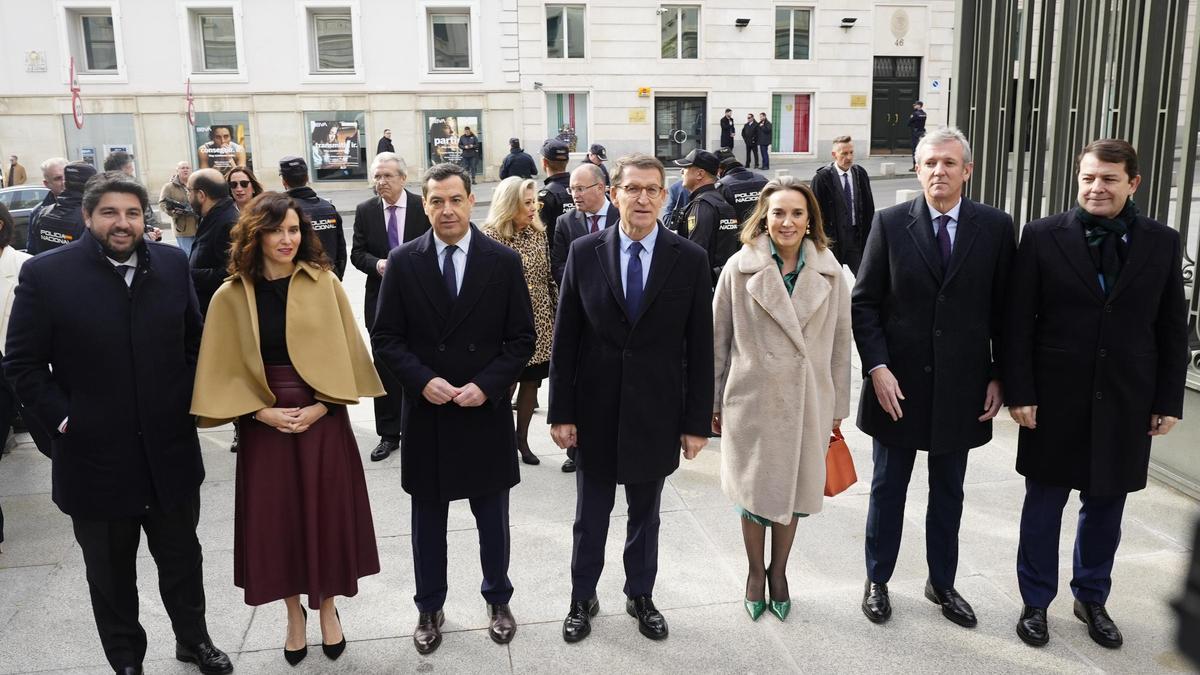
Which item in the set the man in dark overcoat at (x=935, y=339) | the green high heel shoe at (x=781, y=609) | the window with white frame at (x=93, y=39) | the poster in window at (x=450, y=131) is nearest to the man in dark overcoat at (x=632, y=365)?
the green high heel shoe at (x=781, y=609)

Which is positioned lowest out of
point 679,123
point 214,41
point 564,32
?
point 679,123

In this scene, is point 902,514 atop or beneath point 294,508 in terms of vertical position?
beneath

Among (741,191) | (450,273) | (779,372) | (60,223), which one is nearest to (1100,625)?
(779,372)

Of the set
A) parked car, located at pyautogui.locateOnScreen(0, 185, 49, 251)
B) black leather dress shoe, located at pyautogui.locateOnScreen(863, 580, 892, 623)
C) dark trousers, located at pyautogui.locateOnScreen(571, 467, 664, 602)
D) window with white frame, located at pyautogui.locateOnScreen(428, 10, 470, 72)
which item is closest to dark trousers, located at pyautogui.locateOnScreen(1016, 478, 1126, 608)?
black leather dress shoe, located at pyautogui.locateOnScreen(863, 580, 892, 623)

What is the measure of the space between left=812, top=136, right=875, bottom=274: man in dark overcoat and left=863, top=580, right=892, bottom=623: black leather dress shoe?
4842 millimetres

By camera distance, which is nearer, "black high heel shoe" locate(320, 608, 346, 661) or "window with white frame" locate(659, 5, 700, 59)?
"black high heel shoe" locate(320, 608, 346, 661)

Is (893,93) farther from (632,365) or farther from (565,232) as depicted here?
(632,365)

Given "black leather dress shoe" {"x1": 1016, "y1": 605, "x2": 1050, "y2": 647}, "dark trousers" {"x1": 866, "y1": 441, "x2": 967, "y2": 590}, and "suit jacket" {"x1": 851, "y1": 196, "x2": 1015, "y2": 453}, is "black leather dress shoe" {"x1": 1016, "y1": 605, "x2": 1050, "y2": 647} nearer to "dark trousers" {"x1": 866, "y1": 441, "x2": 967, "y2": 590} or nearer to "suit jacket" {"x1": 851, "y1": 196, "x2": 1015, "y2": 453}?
"dark trousers" {"x1": 866, "y1": 441, "x2": 967, "y2": 590}

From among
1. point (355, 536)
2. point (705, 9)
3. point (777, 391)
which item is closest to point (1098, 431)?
point (777, 391)

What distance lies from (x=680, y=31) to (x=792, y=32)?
3.69m

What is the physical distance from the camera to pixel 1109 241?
375 cm

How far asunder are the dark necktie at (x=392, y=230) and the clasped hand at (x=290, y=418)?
3004 mm

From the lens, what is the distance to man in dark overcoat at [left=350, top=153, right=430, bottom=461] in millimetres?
6363

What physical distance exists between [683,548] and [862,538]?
989 mm
